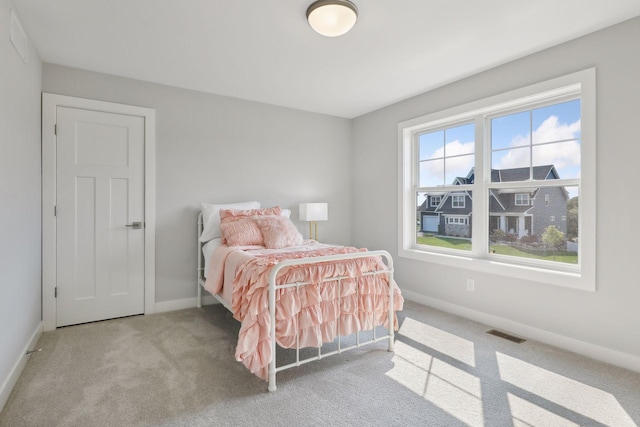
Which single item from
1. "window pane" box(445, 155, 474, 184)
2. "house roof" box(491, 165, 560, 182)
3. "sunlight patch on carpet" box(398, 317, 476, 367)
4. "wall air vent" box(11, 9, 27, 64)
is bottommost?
"sunlight patch on carpet" box(398, 317, 476, 367)

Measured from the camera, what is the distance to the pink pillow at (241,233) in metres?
3.14

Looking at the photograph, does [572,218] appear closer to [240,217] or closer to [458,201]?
[458,201]

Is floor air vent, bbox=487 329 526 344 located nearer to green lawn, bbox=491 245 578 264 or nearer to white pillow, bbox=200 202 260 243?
green lawn, bbox=491 245 578 264

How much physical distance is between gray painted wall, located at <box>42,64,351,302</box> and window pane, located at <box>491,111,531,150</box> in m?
2.13

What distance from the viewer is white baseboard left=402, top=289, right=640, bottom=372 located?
2336mm

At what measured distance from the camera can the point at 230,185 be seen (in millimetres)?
3930

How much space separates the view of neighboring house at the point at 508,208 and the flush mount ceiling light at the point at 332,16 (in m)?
2.08

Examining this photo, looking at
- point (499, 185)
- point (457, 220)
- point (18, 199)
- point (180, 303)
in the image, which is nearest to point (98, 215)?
point (18, 199)

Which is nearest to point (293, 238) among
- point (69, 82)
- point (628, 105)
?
point (69, 82)

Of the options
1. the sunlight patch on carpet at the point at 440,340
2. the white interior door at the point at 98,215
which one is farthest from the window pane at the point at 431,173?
the white interior door at the point at 98,215

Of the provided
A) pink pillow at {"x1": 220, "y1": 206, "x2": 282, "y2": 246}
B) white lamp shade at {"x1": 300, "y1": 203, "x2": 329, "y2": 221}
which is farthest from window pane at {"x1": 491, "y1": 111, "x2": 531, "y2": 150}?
pink pillow at {"x1": 220, "y1": 206, "x2": 282, "y2": 246}

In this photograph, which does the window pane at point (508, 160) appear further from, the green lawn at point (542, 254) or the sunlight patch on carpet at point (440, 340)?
the sunlight patch on carpet at point (440, 340)

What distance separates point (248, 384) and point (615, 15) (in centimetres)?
347

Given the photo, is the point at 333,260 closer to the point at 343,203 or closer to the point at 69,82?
the point at 343,203
